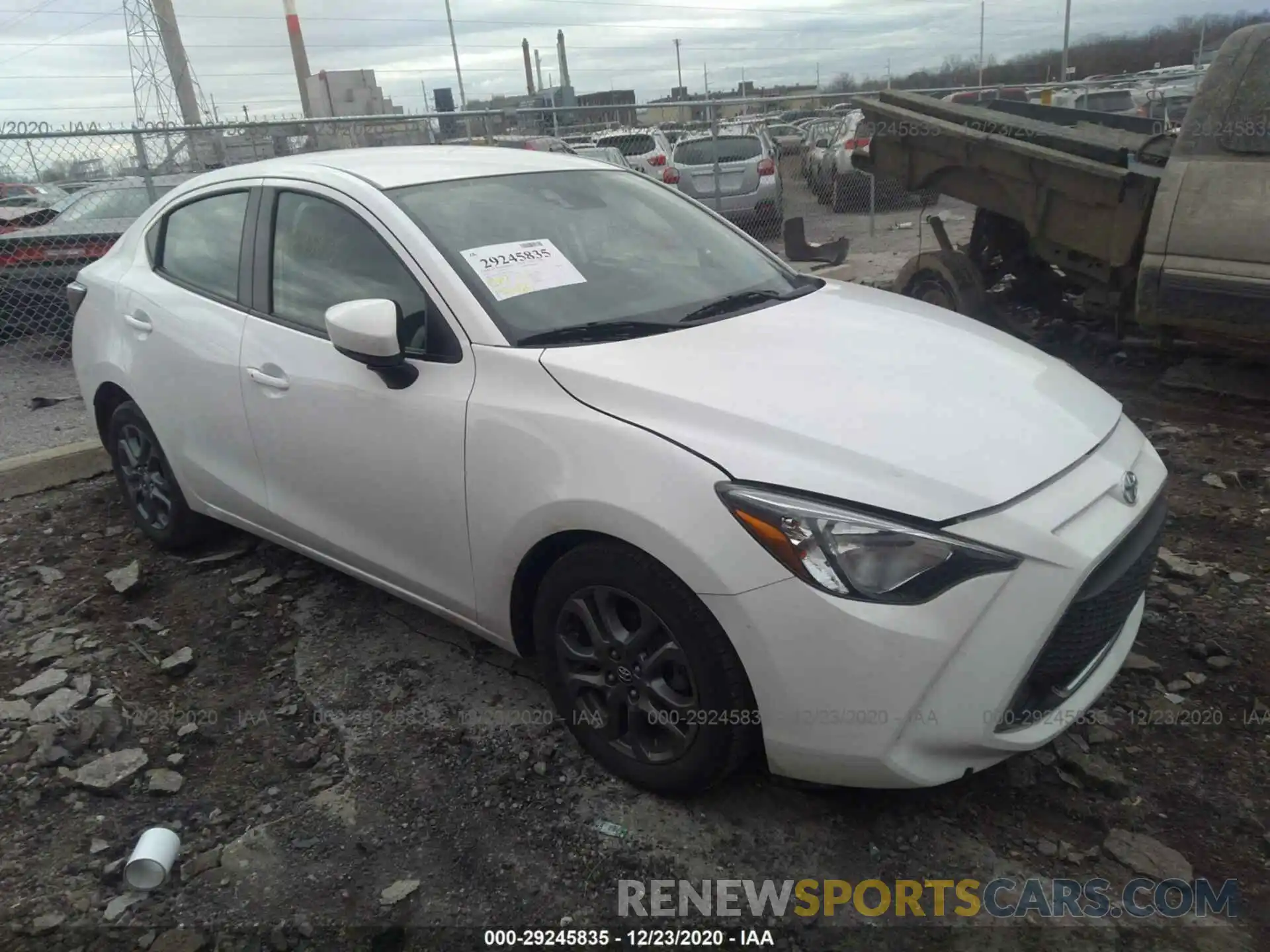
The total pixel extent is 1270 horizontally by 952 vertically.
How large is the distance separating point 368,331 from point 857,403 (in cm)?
138

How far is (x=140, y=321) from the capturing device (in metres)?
3.96

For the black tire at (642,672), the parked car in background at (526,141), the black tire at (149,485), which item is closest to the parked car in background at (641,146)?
the parked car in background at (526,141)

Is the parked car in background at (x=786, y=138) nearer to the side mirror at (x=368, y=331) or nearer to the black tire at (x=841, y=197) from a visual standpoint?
the black tire at (x=841, y=197)

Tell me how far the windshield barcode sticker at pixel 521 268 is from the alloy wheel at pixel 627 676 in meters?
0.97

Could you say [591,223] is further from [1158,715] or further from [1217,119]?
[1217,119]

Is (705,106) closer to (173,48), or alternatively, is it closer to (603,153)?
(603,153)

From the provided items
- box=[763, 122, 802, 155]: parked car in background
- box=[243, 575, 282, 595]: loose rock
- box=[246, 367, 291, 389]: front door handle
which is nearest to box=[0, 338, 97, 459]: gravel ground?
box=[243, 575, 282, 595]: loose rock

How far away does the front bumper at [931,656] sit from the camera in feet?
6.98

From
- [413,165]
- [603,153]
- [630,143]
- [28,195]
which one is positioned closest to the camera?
[413,165]

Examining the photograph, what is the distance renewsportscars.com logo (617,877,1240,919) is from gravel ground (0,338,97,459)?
3.97 meters

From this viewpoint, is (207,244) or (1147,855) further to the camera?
(207,244)

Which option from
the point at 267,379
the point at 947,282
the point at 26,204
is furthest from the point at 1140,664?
the point at 26,204

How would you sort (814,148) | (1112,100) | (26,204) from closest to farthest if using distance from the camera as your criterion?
1. (26,204)
2. (814,148)
3. (1112,100)

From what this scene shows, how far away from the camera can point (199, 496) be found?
3959 millimetres
